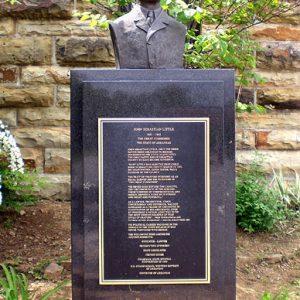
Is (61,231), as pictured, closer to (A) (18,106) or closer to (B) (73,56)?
(A) (18,106)

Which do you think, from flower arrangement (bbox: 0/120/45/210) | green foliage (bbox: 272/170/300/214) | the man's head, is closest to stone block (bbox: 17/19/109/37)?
flower arrangement (bbox: 0/120/45/210)

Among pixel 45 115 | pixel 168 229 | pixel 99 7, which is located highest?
pixel 99 7

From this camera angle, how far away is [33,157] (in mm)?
5723

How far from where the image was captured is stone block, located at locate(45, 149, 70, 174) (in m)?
5.74

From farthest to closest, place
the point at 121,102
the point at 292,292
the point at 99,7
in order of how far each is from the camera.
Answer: the point at 99,7
the point at 292,292
the point at 121,102

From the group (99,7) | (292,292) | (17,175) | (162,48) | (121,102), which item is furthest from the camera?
(99,7)

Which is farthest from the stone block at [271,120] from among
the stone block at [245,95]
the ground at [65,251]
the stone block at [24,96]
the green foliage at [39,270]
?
the green foliage at [39,270]

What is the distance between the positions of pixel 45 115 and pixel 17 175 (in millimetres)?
1052

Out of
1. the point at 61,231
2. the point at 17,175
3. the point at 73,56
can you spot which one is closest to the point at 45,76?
the point at 73,56

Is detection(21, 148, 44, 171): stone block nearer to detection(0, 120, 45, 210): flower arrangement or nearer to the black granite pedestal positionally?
detection(0, 120, 45, 210): flower arrangement

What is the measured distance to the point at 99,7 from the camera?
5656mm

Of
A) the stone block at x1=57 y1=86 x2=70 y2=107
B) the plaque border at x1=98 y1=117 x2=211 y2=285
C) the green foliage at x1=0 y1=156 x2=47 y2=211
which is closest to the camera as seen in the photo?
the plaque border at x1=98 y1=117 x2=211 y2=285

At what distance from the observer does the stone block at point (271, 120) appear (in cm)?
594

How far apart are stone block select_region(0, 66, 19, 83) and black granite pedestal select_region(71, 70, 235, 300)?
2.70 meters
